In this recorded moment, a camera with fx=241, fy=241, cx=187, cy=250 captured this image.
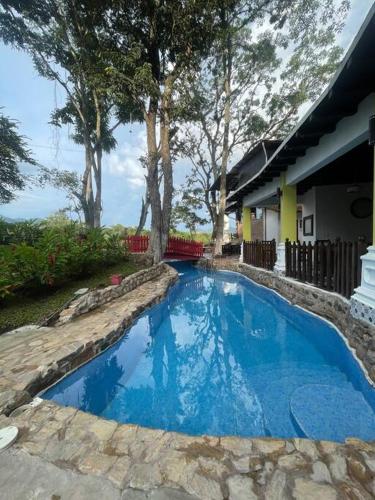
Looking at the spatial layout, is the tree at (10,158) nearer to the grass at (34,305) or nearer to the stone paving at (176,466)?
the grass at (34,305)

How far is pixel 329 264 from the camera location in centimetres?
475

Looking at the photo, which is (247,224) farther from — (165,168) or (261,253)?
(165,168)

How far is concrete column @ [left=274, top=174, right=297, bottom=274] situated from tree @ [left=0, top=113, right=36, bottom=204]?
44.0ft

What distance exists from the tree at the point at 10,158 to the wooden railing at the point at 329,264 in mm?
14290

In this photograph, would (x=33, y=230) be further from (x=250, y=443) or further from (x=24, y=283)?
(x=250, y=443)

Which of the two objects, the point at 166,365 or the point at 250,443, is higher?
the point at 250,443

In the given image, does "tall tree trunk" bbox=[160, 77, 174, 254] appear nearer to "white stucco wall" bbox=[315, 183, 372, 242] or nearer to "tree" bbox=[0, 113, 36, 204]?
"white stucco wall" bbox=[315, 183, 372, 242]

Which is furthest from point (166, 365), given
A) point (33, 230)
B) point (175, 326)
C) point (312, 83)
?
point (312, 83)

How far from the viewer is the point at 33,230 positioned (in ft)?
23.0

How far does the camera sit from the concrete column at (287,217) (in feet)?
23.4

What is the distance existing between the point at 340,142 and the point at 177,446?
502cm

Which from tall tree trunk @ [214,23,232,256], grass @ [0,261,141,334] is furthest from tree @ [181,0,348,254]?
grass @ [0,261,141,334]

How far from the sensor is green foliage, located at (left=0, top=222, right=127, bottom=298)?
4.52 metres

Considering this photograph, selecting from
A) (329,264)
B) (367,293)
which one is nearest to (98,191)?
(329,264)
